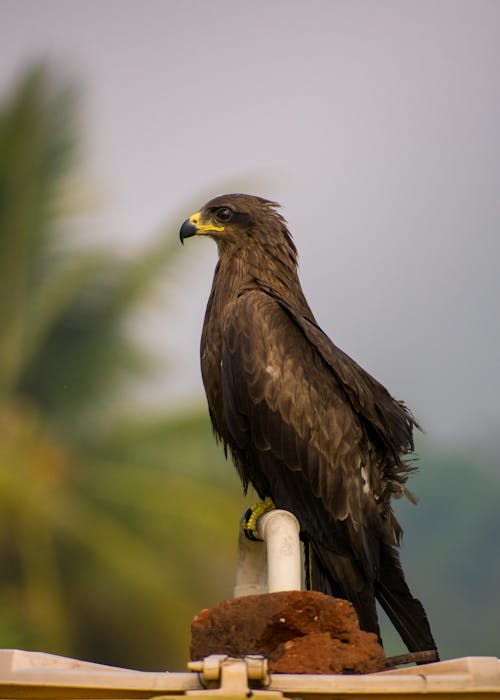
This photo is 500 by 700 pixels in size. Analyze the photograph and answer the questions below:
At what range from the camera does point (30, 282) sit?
17234 mm

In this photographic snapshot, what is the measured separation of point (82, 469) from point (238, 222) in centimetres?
1206

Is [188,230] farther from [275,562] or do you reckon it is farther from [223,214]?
[275,562]

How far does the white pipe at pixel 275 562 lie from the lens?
2.95 meters

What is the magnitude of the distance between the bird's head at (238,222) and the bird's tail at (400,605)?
174cm

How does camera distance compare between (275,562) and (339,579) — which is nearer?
(275,562)

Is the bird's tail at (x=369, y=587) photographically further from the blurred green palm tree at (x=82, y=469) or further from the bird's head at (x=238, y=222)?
the blurred green palm tree at (x=82, y=469)

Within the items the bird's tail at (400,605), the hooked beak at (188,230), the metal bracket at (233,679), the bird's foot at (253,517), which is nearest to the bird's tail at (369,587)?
the bird's tail at (400,605)

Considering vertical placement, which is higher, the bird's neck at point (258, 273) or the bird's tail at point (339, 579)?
the bird's neck at point (258, 273)

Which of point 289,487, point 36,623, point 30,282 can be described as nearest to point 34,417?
point 30,282

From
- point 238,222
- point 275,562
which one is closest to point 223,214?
point 238,222

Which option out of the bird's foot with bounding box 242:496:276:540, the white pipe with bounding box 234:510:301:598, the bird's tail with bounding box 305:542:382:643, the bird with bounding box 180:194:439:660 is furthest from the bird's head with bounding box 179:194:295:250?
the white pipe with bounding box 234:510:301:598

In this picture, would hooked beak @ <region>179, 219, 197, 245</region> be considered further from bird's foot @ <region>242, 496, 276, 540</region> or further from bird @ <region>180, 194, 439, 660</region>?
bird's foot @ <region>242, 496, 276, 540</region>

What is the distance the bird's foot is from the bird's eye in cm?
155

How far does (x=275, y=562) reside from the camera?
2979 millimetres
